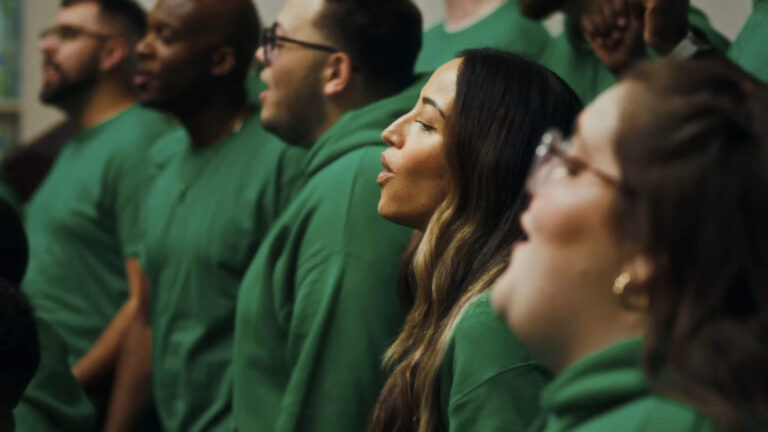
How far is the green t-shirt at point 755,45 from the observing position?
2.22 metres

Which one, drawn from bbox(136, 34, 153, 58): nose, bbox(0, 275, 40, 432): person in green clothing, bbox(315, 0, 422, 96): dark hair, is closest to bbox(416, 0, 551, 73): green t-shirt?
bbox(315, 0, 422, 96): dark hair

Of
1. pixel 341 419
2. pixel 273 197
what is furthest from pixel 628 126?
pixel 273 197

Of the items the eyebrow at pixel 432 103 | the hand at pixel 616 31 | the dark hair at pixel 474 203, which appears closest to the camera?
the dark hair at pixel 474 203

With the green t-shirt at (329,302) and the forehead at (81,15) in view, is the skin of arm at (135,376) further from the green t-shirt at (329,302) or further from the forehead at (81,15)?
the forehead at (81,15)

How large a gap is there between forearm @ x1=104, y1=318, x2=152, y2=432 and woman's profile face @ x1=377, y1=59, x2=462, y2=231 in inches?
59.7

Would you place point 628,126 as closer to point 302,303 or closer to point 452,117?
point 452,117

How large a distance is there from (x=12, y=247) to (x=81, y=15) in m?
1.91

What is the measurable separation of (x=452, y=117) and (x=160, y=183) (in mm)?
1543

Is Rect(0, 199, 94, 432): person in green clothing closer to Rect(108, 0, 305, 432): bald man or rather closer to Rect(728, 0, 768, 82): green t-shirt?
Rect(108, 0, 305, 432): bald man

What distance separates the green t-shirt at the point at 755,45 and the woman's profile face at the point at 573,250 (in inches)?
37.8

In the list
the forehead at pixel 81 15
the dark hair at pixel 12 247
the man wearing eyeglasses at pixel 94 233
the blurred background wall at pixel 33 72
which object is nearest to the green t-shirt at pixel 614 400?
the dark hair at pixel 12 247

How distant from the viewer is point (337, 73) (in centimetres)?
279

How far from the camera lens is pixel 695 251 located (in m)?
1.21

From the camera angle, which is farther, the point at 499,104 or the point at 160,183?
the point at 160,183
